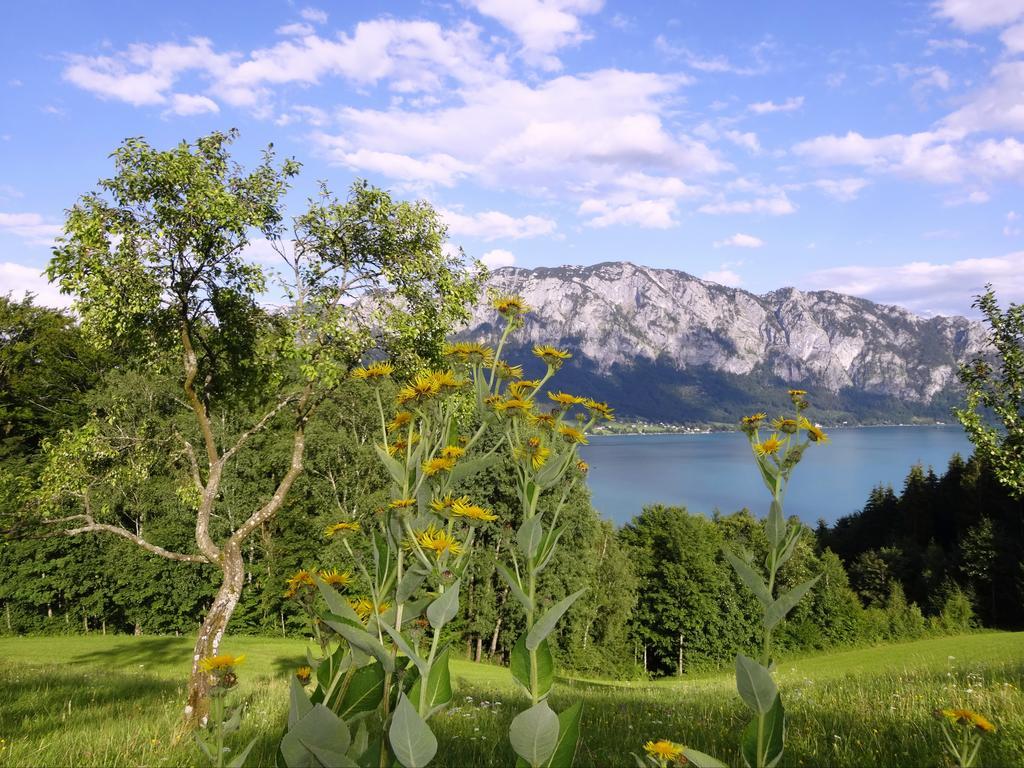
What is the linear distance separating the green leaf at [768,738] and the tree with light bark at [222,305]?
723cm

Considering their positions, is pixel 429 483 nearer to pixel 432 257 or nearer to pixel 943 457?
pixel 432 257

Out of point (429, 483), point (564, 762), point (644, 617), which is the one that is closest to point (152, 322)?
point (429, 483)

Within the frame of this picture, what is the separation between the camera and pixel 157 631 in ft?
100

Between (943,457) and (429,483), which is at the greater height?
(429,483)

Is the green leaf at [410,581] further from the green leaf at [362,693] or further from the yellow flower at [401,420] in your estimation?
the yellow flower at [401,420]

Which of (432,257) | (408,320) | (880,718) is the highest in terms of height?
(432,257)

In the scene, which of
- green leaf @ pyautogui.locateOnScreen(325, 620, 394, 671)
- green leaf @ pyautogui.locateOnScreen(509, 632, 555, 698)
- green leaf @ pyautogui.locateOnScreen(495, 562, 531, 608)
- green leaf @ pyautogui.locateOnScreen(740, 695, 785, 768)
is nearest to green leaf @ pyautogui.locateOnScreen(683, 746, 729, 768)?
green leaf @ pyautogui.locateOnScreen(740, 695, 785, 768)

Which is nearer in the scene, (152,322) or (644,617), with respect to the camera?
(152,322)

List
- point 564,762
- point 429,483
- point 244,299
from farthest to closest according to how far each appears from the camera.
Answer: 1. point 244,299
2. point 429,483
3. point 564,762

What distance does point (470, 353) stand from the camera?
2557 millimetres

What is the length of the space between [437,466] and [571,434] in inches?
30.2

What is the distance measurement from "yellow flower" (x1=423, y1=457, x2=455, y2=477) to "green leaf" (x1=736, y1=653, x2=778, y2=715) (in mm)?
1008

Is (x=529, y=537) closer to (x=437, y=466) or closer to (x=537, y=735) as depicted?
(x=437, y=466)

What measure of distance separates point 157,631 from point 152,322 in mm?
28857
